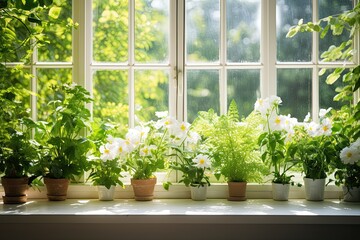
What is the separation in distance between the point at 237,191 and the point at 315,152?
581mm

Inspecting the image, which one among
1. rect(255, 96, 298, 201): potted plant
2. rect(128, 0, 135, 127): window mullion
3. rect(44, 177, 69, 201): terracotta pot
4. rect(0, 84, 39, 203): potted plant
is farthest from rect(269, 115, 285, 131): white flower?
rect(0, 84, 39, 203): potted plant

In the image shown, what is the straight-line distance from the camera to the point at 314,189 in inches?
149

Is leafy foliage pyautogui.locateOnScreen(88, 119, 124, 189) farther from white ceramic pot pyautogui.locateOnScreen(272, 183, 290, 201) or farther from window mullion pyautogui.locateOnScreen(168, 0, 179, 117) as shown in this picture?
white ceramic pot pyautogui.locateOnScreen(272, 183, 290, 201)

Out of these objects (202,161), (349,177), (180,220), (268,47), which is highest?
(268,47)

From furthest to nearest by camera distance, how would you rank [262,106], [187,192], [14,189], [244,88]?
[244,88] < [187,192] < [262,106] < [14,189]

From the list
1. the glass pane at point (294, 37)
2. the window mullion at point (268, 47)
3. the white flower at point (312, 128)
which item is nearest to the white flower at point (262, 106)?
the window mullion at point (268, 47)

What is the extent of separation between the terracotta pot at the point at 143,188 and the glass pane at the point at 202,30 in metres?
A: 0.92

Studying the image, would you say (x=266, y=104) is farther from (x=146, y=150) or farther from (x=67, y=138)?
(x=67, y=138)

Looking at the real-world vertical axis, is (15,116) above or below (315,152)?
above

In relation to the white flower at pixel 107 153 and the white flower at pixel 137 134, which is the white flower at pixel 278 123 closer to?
the white flower at pixel 137 134

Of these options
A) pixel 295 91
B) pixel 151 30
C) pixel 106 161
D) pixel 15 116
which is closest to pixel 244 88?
pixel 295 91

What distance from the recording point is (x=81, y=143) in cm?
371

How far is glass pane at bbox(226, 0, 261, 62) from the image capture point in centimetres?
400

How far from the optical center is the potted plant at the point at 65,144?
371 cm
